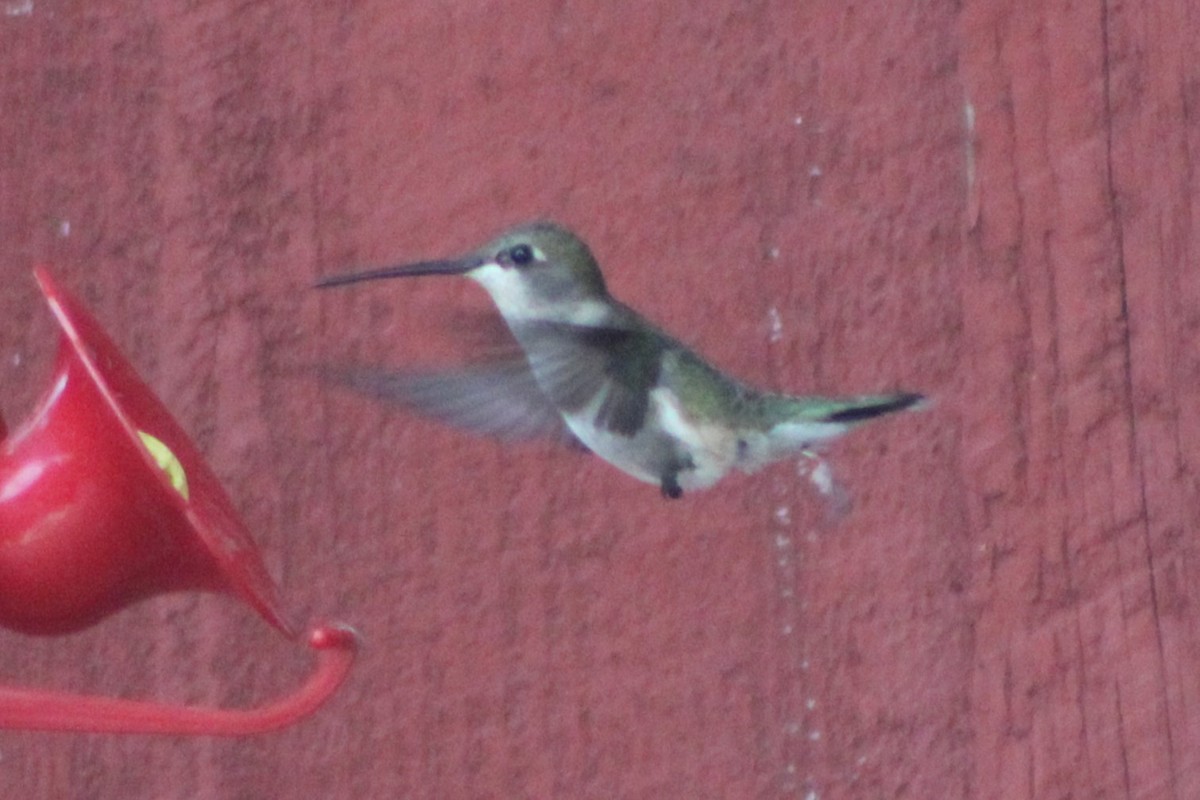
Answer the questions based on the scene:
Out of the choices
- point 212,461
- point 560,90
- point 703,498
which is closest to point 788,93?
point 560,90

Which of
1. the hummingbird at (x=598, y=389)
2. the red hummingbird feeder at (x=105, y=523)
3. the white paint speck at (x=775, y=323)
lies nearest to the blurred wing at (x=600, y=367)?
the hummingbird at (x=598, y=389)

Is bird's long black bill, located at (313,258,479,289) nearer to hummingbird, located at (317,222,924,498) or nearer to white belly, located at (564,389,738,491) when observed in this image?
hummingbird, located at (317,222,924,498)

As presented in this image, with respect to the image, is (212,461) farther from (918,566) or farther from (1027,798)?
(1027,798)

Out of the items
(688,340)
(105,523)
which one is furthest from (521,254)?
(105,523)

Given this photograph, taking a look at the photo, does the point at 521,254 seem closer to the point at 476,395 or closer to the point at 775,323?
the point at 476,395

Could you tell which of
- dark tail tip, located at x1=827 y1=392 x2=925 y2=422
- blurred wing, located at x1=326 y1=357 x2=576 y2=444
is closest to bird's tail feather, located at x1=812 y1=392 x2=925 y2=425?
dark tail tip, located at x1=827 y1=392 x2=925 y2=422
